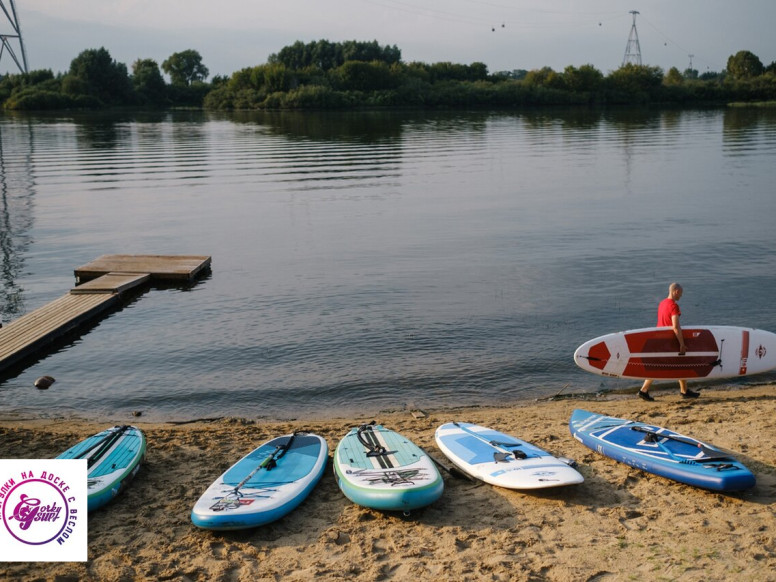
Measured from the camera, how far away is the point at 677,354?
39.2 ft

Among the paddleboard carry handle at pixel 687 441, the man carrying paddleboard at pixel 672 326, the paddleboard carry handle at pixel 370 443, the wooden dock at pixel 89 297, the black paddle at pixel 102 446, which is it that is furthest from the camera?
the wooden dock at pixel 89 297

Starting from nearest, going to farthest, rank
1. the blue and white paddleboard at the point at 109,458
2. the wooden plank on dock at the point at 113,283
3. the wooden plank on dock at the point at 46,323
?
the blue and white paddleboard at the point at 109,458
the wooden plank on dock at the point at 46,323
the wooden plank on dock at the point at 113,283

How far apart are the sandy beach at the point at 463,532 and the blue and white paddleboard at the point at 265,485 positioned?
17cm

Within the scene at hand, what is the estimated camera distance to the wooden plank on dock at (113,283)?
696 inches

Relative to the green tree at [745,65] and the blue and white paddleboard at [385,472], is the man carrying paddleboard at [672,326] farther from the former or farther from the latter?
the green tree at [745,65]

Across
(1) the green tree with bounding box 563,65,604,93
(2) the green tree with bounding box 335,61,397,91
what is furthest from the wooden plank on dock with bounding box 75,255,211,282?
(1) the green tree with bounding box 563,65,604,93

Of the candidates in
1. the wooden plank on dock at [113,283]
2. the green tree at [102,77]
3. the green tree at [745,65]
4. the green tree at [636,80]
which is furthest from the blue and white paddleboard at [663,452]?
the green tree at [745,65]

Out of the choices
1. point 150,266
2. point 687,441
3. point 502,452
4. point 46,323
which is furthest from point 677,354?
point 150,266

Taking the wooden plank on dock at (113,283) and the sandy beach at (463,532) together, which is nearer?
the sandy beach at (463,532)

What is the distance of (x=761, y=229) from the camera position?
24016mm

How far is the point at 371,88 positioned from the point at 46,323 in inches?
4221

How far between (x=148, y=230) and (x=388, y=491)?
2025 centimetres

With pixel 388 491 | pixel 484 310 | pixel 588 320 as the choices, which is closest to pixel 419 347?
pixel 484 310

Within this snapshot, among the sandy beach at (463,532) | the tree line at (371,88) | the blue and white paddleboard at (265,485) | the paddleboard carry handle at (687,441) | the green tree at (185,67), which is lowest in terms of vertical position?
the sandy beach at (463,532)
